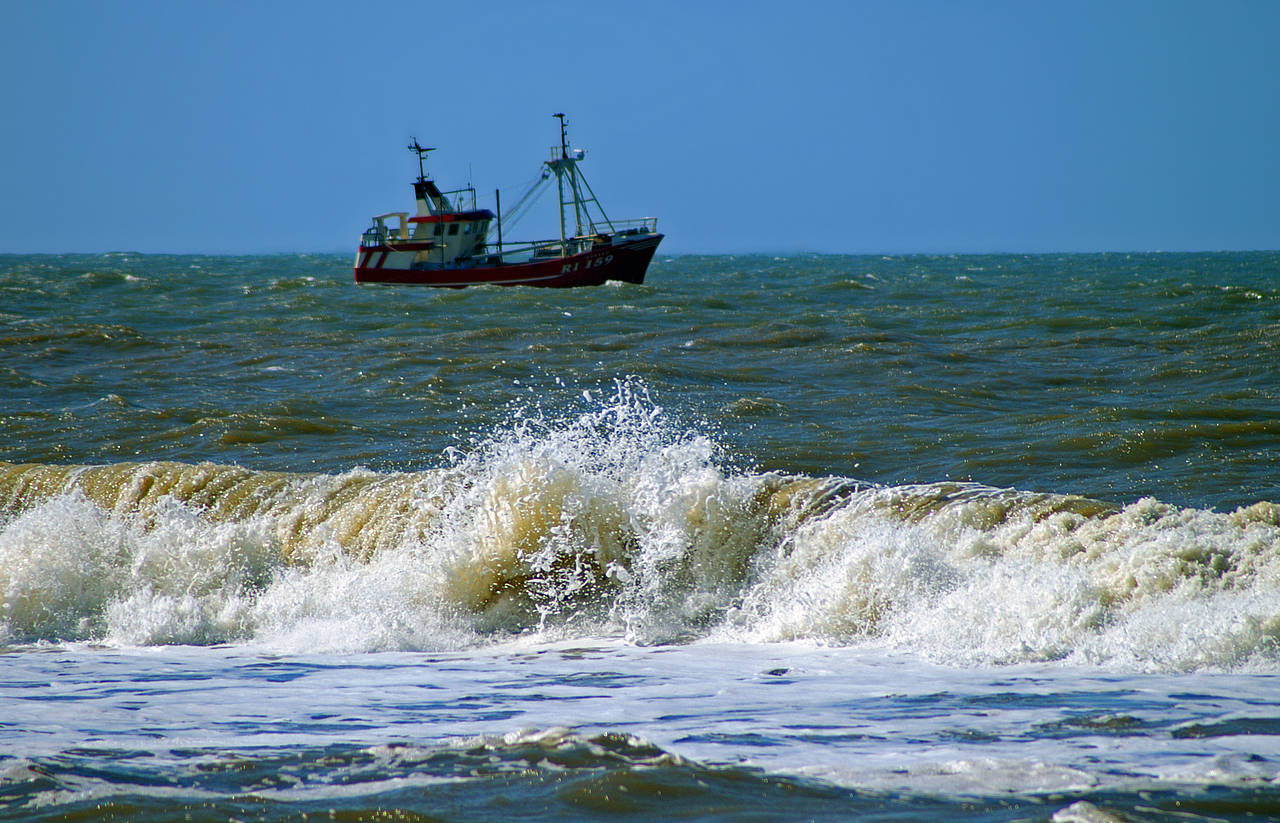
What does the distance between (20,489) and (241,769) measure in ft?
23.5

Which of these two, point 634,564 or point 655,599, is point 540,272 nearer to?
point 634,564

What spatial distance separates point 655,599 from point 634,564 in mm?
358

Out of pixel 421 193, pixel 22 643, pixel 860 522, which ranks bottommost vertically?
pixel 22 643

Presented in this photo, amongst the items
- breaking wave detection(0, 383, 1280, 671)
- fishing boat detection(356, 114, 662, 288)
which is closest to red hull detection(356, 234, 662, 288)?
fishing boat detection(356, 114, 662, 288)

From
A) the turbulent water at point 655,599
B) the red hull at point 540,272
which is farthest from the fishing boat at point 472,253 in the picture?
the turbulent water at point 655,599

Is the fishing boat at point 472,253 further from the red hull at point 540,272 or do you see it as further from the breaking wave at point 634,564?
the breaking wave at point 634,564

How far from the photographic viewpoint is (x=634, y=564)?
783 cm

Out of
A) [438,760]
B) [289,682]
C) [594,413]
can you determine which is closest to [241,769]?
[438,760]

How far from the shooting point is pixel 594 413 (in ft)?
45.0

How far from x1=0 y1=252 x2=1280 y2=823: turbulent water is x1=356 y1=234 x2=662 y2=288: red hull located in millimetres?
23141

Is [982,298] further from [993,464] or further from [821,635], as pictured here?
[821,635]

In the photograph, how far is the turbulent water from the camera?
413 centimetres

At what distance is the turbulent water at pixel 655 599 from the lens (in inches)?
163

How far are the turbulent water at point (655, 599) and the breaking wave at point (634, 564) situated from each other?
0.03 m
